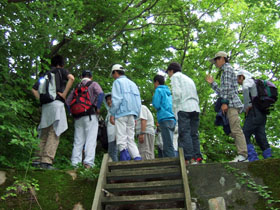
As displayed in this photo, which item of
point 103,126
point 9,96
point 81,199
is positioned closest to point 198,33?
point 103,126

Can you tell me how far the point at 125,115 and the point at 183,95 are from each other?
46.1 inches

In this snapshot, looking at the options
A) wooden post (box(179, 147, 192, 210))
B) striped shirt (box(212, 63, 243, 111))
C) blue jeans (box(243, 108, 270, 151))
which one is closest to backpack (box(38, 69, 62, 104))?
wooden post (box(179, 147, 192, 210))

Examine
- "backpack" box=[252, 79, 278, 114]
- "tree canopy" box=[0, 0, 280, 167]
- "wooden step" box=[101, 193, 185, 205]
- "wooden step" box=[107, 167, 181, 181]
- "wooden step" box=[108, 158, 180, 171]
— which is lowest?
"wooden step" box=[101, 193, 185, 205]

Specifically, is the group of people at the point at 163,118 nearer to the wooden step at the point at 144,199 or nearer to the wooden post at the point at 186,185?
the wooden post at the point at 186,185

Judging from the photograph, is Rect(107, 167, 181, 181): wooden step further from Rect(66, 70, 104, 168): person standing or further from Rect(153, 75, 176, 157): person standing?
Rect(66, 70, 104, 168): person standing

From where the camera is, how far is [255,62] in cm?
1723

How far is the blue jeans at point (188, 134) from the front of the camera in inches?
215

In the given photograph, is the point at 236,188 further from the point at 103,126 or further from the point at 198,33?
the point at 198,33

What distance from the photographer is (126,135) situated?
5.60 meters

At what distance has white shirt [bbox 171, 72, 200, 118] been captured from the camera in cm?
578

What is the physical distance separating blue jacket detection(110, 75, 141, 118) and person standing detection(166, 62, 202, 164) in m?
0.76

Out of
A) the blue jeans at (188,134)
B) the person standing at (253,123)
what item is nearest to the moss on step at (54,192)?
the blue jeans at (188,134)

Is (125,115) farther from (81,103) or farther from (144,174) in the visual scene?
(144,174)

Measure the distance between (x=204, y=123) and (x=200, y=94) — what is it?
4.79 feet
